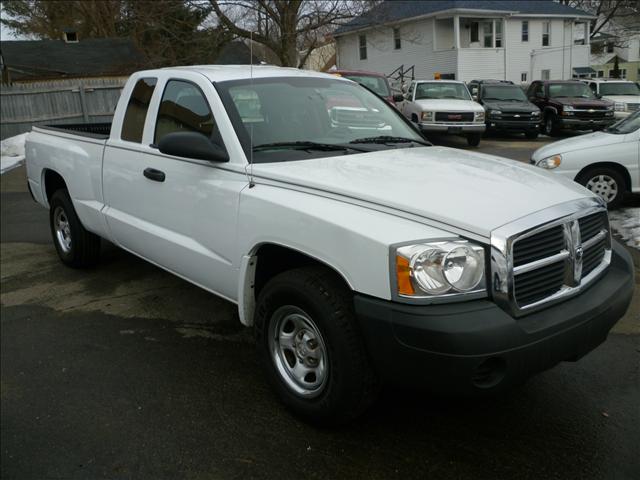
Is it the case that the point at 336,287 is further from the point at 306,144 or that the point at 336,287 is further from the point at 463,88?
the point at 463,88

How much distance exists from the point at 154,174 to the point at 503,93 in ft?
57.6

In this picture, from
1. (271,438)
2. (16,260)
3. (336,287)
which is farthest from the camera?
(16,260)

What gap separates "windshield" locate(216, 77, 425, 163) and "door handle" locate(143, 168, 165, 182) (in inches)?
28.6

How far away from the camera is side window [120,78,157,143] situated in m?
4.53

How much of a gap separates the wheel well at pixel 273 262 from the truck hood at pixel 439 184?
0.39m

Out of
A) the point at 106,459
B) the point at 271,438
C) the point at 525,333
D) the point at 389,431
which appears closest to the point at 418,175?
the point at 525,333

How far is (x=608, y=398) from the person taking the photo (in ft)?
11.0

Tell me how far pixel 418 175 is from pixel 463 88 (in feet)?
52.3

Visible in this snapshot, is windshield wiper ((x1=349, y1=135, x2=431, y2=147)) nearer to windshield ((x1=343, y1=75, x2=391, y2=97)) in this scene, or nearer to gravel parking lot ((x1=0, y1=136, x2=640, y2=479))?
gravel parking lot ((x1=0, y1=136, x2=640, y2=479))

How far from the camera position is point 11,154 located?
1653 centimetres

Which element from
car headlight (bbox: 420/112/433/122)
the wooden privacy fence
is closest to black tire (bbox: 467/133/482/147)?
car headlight (bbox: 420/112/433/122)

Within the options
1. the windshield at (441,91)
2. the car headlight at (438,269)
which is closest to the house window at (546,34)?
the windshield at (441,91)

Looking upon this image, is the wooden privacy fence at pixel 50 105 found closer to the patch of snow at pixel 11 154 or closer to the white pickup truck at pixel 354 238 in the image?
the patch of snow at pixel 11 154

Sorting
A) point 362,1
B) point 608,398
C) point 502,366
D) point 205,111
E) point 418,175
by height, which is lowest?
point 608,398
